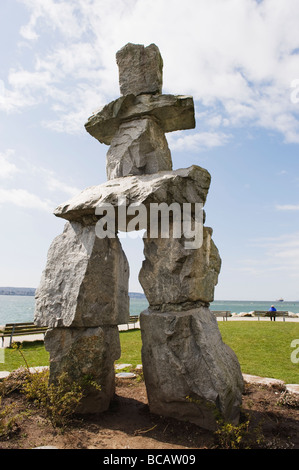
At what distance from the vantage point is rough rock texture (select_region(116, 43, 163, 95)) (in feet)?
18.5

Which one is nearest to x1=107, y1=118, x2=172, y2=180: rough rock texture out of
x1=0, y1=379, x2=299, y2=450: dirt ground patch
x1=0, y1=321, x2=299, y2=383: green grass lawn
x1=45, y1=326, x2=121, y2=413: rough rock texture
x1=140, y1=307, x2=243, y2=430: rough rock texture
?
x1=140, y1=307, x2=243, y2=430: rough rock texture

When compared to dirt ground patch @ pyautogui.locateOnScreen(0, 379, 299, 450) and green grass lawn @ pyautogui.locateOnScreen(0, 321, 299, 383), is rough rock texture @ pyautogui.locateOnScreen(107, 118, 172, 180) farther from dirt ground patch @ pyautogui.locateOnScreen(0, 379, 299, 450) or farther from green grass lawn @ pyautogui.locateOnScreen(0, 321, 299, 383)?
green grass lawn @ pyautogui.locateOnScreen(0, 321, 299, 383)

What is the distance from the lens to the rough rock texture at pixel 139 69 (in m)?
5.65

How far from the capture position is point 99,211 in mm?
4844

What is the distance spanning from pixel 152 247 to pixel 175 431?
2.44 meters

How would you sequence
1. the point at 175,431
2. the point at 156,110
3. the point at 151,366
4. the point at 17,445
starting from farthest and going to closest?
the point at 156,110 < the point at 151,366 < the point at 175,431 < the point at 17,445

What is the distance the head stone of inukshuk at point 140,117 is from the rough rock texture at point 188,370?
2.50 meters

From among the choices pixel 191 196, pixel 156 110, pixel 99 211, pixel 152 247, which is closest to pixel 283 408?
pixel 152 247

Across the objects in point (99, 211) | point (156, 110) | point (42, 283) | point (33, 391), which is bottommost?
point (33, 391)

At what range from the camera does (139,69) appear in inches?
226

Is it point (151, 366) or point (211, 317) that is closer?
point (151, 366)

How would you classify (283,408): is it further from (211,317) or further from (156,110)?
(156,110)

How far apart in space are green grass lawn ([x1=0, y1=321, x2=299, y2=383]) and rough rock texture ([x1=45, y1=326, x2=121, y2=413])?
3.46m

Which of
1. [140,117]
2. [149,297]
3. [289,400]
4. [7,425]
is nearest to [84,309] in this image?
[149,297]
